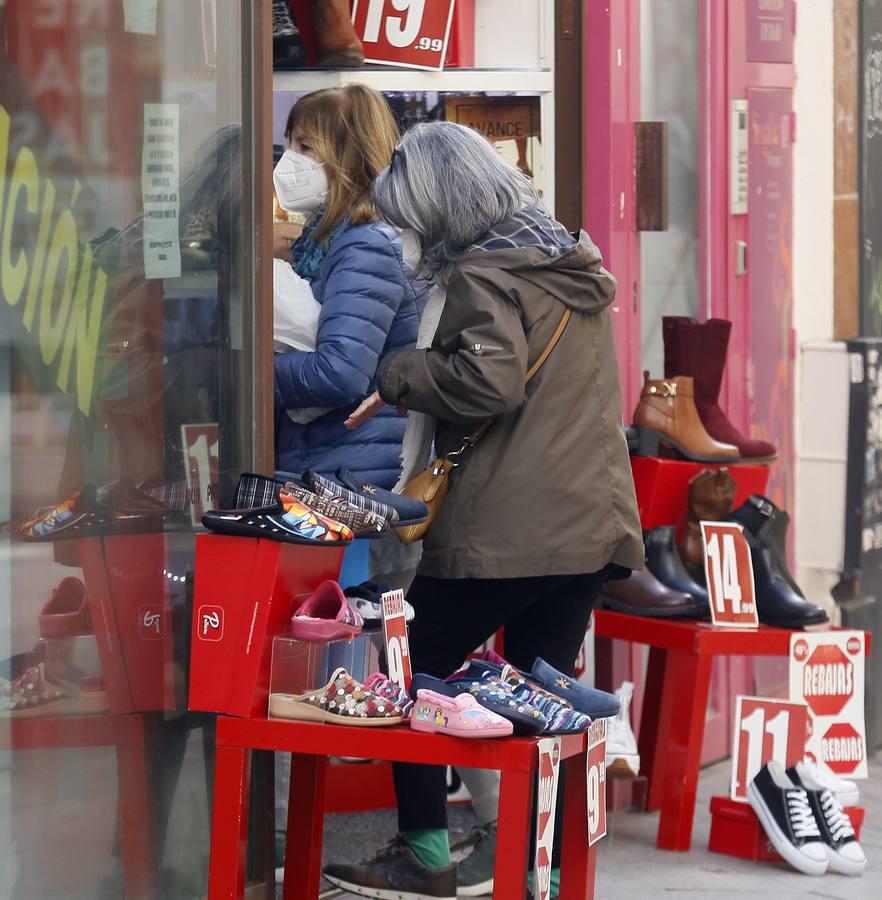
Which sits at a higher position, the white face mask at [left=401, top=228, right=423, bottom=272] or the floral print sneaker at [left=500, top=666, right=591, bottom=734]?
the white face mask at [left=401, top=228, right=423, bottom=272]

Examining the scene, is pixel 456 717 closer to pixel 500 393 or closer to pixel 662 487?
pixel 500 393

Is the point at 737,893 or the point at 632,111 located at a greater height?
the point at 632,111

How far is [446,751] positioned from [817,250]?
372 cm

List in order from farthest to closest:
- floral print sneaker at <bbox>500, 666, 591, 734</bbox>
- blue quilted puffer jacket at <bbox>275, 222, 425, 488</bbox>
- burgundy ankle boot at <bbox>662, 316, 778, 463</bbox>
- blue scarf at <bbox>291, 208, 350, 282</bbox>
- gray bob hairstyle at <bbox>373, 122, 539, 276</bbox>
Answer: burgundy ankle boot at <bbox>662, 316, 778, 463</bbox>
blue scarf at <bbox>291, 208, 350, 282</bbox>
blue quilted puffer jacket at <bbox>275, 222, 425, 488</bbox>
gray bob hairstyle at <bbox>373, 122, 539, 276</bbox>
floral print sneaker at <bbox>500, 666, 591, 734</bbox>

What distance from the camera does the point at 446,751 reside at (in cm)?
311

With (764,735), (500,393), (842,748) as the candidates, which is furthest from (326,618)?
(842,748)

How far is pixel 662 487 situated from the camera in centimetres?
475

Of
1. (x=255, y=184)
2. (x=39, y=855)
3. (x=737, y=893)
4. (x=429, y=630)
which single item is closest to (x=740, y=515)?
(x=737, y=893)

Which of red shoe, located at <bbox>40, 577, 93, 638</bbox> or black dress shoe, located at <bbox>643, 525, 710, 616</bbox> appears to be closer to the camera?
red shoe, located at <bbox>40, 577, 93, 638</bbox>

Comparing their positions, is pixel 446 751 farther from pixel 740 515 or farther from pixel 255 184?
pixel 740 515

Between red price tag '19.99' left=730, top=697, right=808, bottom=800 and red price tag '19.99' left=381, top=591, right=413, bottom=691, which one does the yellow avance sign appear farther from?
red price tag '19.99' left=730, top=697, right=808, bottom=800

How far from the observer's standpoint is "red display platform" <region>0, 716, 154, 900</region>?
329 centimetres

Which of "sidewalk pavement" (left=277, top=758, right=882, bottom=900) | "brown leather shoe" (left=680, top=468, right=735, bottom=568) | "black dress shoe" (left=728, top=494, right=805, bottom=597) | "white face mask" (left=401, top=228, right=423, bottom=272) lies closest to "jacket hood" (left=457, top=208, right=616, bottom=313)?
"white face mask" (left=401, top=228, right=423, bottom=272)

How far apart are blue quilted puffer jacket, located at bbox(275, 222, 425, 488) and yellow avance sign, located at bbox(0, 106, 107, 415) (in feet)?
2.07
